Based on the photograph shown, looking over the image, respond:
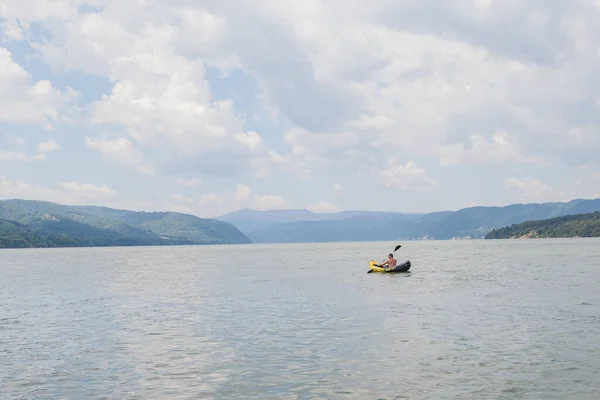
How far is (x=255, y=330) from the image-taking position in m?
38.7

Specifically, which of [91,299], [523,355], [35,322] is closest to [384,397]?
[523,355]

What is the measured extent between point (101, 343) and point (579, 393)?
26.3 m

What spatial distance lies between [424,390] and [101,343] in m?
20.9

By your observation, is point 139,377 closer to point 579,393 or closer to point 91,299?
point 579,393

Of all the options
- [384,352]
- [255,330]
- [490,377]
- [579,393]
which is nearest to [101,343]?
[255,330]

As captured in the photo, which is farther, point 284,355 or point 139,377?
point 284,355

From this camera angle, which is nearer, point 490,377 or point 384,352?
point 490,377

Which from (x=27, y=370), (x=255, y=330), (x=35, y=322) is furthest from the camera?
(x=35, y=322)

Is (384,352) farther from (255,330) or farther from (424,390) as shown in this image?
(255,330)

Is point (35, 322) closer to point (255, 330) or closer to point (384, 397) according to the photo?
point (255, 330)

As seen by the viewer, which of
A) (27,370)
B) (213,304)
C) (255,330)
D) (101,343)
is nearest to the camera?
(27,370)

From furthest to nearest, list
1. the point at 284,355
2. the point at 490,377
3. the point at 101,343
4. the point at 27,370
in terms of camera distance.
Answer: the point at 101,343 < the point at 284,355 < the point at 27,370 < the point at 490,377

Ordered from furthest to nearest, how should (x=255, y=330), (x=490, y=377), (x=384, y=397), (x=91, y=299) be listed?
(x=91, y=299) → (x=255, y=330) → (x=490, y=377) → (x=384, y=397)

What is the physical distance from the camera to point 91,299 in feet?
203
